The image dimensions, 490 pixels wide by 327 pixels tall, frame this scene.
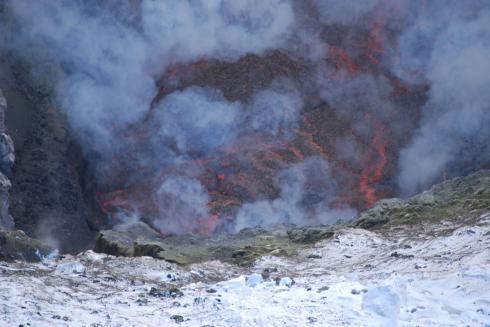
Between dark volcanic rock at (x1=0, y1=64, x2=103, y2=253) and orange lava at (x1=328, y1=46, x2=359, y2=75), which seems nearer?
dark volcanic rock at (x1=0, y1=64, x2=103, y2=253)

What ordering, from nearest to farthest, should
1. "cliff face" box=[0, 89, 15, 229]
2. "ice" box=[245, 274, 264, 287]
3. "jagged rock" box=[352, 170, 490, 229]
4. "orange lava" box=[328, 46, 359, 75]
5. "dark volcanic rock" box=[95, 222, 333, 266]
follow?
"ice" box=[245, 274, 264, 287] → "jagged rock" box=[352, 170, 490, 229] → "dark volcanic rock" box=[95, 222, 333, 266] → "cliff face" box=[0, 89, 15, 229] → "orange lava" box=[328, 46, 359, 75]

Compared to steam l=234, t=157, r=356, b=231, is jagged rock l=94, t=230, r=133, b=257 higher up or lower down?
lower down

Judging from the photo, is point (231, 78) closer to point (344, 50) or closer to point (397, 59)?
point (344, 50)

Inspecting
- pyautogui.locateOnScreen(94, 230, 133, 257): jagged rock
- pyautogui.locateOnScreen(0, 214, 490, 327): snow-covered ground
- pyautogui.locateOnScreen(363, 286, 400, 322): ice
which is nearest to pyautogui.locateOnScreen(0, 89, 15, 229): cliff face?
pyautogui.locateOnScreen(94, 230, 133, 257): jagged rock

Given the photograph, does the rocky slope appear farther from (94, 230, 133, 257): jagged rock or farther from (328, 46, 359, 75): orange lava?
(328, 46, 359, 75): orange lava

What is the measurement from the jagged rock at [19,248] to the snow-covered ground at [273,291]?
0.93 m

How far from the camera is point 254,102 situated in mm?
34750

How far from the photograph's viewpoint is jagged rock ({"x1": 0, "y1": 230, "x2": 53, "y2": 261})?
17516mm

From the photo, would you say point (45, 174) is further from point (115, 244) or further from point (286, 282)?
point (286, 282)

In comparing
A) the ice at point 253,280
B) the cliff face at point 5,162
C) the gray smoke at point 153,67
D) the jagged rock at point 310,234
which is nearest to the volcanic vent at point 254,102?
the gray smoke at point 153,67

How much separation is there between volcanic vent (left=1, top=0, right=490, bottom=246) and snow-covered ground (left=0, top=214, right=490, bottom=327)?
12.3 metres

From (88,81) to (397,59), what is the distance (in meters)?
16.9

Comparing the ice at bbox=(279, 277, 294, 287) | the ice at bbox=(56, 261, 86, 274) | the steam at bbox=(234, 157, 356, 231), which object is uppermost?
the steam at bbox=(234, 157, 356, 231)

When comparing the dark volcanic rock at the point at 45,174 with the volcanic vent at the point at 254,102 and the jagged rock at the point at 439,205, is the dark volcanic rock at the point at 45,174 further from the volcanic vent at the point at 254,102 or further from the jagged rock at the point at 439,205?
the jagged rock at the point at 439,205
